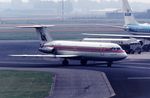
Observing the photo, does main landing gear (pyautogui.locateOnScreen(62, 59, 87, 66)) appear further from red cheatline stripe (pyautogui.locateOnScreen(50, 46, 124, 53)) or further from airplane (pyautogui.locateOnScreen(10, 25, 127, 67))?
red cheatline stripe (pyautogui.locateOnScreen(50, 46, 124, 53))

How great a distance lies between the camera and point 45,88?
4834 centimetres

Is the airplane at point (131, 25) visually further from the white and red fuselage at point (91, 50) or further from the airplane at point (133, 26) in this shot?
the white and red fuselage at point (91, 50)

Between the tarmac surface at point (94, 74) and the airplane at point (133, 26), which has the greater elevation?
the tarmac surface at point (94, 74)

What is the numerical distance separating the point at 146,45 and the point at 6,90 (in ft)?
177

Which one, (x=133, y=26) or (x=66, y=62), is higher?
(x=66, y=62)

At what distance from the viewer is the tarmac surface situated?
1800 inches

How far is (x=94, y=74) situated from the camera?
59375 mm

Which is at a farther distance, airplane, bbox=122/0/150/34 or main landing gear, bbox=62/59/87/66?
airplane, bbox=122/0/150/34

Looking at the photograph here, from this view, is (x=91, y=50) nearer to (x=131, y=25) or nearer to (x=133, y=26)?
(x=133, y=26)

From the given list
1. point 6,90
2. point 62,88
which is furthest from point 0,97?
point 62,88

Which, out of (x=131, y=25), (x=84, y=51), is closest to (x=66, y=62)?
(x=84, y=51)

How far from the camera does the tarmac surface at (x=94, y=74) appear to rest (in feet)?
150

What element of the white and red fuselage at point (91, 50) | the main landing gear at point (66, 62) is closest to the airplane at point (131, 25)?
the white and red fuselage at point (91, 50)

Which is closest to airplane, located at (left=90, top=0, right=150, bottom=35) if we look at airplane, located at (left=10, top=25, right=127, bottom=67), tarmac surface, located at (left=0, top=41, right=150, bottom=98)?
tarmac surface, located at (left=0, top=41, right=150, bottom=98)
